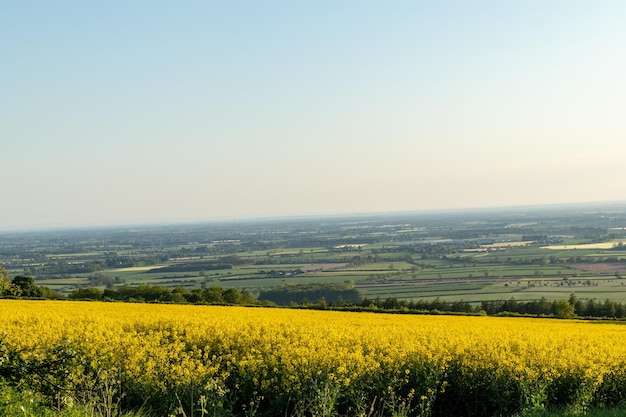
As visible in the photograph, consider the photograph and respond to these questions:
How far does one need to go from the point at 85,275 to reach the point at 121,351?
12164 centimetres

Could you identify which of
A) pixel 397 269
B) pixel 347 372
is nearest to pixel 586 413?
pixel 347 372

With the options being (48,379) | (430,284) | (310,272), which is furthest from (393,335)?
(310,272)

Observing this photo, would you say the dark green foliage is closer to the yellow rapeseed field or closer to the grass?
the yellow rapeseed field

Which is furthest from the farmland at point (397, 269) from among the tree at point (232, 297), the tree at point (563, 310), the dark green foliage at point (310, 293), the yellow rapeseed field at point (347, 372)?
the yellow rapeseed field at point (347, 372)

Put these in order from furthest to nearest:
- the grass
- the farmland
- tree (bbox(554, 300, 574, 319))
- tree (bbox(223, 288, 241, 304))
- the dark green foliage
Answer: the farmland
the dark green foliage
tree (bbox(223, 288, 241, 304))
tree (bbox(554, 300, 574, 319))
the grass

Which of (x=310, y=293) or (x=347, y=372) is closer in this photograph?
(x=347, y=372)

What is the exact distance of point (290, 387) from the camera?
9.77 metres

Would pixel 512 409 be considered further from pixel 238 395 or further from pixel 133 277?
pixel 133 277

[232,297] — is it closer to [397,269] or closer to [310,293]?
[310,293]

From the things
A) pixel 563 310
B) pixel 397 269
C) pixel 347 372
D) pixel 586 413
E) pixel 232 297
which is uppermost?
pixel 347 372

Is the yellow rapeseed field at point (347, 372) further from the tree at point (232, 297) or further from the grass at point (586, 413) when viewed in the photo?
the tree at point (232, 297)

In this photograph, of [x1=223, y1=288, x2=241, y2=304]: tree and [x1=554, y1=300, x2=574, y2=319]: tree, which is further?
[x1=223, y1=288, x2=241, y2=304]: tree

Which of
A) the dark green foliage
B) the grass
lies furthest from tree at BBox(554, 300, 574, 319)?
the grass

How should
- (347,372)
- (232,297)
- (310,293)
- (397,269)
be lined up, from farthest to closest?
(397,269), (310,293), (232,297), (347,372)
